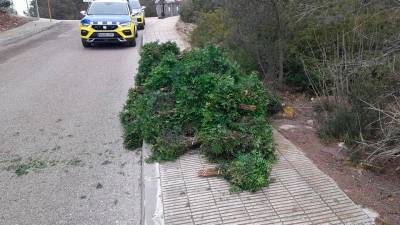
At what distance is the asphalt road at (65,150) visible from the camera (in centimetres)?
392

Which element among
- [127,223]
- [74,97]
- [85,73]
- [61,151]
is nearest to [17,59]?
[85,73]

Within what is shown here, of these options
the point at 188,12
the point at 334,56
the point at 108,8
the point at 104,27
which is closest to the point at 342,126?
the point at 334,56

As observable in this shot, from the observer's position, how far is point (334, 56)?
6.35 m

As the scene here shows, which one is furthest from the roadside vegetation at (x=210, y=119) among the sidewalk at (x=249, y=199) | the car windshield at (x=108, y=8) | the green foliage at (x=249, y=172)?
the car windshield at (x=108, y=8)

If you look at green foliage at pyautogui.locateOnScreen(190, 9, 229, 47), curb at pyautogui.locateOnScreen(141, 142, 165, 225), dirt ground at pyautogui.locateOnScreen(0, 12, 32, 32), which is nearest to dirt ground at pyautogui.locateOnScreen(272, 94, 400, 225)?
curb at pyautogui.locateOnScreen(141, 142, 165, 225)

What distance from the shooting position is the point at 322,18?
22.7 feet

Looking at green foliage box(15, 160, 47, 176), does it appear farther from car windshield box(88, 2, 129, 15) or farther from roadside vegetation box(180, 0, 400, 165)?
car windshield box(88, 2, 129, 15)

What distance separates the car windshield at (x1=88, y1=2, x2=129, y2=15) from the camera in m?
14.8

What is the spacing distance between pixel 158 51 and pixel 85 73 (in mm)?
3961

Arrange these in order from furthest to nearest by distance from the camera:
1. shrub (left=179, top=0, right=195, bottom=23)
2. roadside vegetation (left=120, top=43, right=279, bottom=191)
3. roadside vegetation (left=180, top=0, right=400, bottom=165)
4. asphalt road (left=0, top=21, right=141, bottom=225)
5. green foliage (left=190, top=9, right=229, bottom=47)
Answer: shrub (left=179, top=0, right=195, bottom=23) < green foliage (left=190, top=9, right=229, bottom=47) < roadside vegetation (left=180, top=0, right=400, bottom=165) < roadside vegetation (left=120, top=43, right=279, bottom=191) < asphalt road (left=0, top=21, right=141, bottom=225)

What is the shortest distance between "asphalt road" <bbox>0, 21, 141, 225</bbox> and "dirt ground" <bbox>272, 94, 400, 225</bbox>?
2.14m

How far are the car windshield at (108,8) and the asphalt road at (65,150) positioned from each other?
4787 mm

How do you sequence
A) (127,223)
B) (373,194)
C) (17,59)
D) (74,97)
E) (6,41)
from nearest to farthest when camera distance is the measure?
(127,223) → (373,194) → (74,97) → (17,59) → (6,41)

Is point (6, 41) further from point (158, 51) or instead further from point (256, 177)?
point (256, 177)
